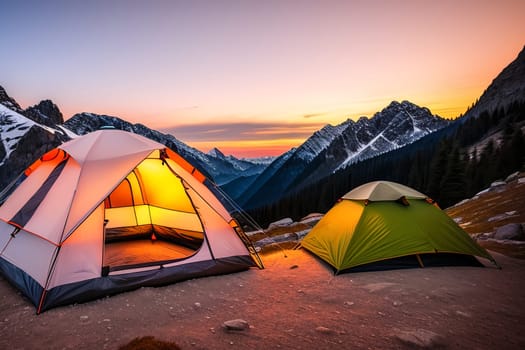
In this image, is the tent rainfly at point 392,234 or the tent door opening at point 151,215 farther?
the tent door opening at point 151,215

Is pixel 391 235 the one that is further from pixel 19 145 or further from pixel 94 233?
pixel 19 145

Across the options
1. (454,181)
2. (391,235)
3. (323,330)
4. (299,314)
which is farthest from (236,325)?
(454,181)

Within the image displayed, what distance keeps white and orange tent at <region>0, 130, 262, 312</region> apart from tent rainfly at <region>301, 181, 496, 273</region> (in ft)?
10.1

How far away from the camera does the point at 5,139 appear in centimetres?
17838

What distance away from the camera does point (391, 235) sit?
1098 cm

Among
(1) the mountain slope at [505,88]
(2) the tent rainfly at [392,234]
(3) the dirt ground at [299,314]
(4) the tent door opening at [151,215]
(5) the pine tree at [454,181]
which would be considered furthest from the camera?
(1) the mountain slope at [505,88]

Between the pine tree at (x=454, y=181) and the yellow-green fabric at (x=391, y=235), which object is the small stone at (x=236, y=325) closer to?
the yellow-green fabric at (x=391, y=235)

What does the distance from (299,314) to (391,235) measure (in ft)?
16.9

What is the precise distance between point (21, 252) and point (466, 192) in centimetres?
5807

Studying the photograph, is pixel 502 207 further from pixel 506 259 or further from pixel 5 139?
pixel 5 139

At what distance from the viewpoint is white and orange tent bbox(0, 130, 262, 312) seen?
8195 millimetres

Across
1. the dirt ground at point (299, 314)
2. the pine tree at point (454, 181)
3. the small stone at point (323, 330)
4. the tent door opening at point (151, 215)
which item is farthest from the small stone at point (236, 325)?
the pine tree at point (454, 181)

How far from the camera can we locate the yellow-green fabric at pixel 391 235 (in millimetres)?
10781

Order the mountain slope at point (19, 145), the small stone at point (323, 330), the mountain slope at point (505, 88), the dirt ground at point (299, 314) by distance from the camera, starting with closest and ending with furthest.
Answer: the dirt ground at point (299, 314), the small stone at point (323, 330), the mountain slope at point (505, 88), the mountain slope at point (19, 145)
